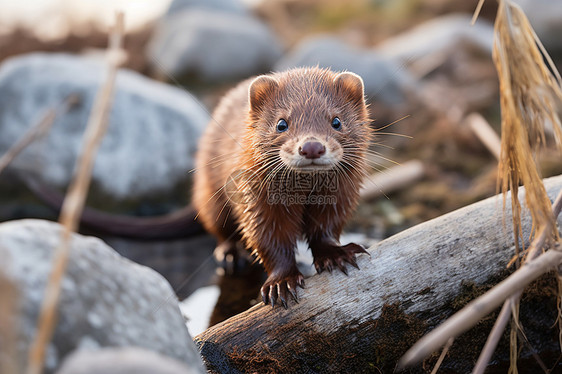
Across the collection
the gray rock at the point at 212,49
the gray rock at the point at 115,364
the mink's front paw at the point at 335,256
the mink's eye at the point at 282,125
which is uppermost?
the gray rock at the point at 212,49

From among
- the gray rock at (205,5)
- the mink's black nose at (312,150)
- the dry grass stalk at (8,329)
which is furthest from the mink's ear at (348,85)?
the gray rock at (205,5)

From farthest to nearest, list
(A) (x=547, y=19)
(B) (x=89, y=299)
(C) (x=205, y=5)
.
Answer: (C) (x=205, y=5) < (A) (x=547, y=19) < (B) (x=89, y=299)

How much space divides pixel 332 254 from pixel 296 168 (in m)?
0.80

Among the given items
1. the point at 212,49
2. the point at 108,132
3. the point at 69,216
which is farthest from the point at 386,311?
the point at 212,49

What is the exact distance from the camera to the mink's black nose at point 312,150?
3.44 metres

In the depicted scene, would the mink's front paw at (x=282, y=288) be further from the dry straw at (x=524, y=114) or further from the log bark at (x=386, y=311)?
the dry straw at (x=524, y=114)

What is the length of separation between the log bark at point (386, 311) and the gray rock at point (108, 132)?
3.86 metres

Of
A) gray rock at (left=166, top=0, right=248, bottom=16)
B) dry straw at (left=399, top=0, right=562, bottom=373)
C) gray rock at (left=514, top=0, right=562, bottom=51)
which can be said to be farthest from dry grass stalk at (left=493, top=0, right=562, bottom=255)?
gray rock at (left=166, top=0, right=248, bottom=16)

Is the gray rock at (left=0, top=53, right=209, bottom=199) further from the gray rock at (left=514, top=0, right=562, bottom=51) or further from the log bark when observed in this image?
the gray rock at (left=514, top=0, right=562, bottom=51)

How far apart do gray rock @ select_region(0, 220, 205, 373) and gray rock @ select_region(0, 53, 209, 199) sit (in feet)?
13.6

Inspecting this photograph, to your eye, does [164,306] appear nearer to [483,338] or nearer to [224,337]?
[224,337]

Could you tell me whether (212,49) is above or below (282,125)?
above

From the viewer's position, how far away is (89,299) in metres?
2.69

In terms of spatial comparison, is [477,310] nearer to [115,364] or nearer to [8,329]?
[115,364]
